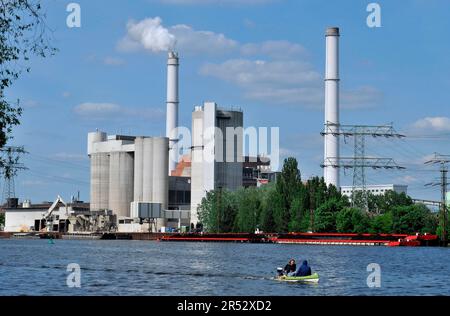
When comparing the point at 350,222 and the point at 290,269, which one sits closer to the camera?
the point at 290,269

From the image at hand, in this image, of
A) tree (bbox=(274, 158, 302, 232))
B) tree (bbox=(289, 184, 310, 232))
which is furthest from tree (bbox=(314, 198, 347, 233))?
tree (bbox=(274, 158, 302, 232))

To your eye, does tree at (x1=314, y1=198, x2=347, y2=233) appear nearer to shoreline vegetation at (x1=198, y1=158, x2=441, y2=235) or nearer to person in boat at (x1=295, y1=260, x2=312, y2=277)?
shoreline vegetation at (x1=198, y1=158, x2=441, y2=235)

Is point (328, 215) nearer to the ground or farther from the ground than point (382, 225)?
farther from the ground

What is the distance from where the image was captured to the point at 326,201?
6781 inches

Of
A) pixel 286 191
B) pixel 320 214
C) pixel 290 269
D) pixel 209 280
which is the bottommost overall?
pixel 209 280

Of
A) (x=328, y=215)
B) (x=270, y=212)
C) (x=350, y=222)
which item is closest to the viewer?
(x=328, y=215)

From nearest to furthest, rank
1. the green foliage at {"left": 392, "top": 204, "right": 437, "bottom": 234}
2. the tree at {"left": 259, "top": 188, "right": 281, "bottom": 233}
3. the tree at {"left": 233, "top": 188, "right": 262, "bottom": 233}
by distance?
1. the green foliage at {"left": 392, "top": 204, "right": 437, "bottom": 234}
2. the tree at {"left": 259, "top": 188, "right": 281, "bottom": 233}
3. the tree at {"left": 233, "top": 188, "right": 262, "bottom": 233}

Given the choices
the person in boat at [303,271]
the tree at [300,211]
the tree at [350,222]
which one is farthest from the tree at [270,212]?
the person in boat at [303,271]

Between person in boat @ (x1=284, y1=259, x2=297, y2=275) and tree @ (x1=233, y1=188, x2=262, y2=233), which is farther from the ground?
tree @ (x1=233, y1=188, x2=262, y2=233)

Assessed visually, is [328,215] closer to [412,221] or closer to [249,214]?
[412,221]

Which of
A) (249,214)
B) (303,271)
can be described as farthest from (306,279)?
(249,214)
